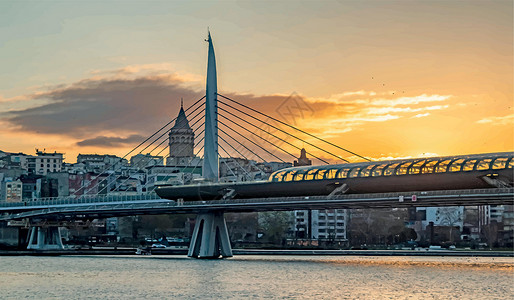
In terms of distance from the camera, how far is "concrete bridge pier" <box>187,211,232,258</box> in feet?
329

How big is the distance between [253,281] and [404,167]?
786 inches

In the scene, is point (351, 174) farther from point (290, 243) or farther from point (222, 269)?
point (290, 243)

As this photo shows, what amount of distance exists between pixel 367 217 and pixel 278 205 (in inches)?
4374

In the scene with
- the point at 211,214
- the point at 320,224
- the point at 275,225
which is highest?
the point at 320,224

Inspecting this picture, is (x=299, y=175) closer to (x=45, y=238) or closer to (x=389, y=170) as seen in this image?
(x=389, y=170)

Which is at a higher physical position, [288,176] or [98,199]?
[288,176]

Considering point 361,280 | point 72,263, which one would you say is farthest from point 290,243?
point 361,280

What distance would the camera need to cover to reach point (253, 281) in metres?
73.1

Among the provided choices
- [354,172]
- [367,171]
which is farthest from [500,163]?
[354,172]

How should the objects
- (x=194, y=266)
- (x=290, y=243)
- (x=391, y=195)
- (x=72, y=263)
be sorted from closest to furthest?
1. (x=391, y=195)
2. (x=194, y=266)
3. (x=72, y=263)
4. (x=290, y=243)

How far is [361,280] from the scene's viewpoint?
73688mm

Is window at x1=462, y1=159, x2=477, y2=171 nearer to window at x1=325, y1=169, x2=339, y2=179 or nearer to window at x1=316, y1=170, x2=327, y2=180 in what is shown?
window at x1=325, y1=169, x2=339, y2=179

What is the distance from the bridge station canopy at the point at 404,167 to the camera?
7994 centimetres

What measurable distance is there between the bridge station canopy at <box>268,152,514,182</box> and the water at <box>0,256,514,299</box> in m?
8.24
